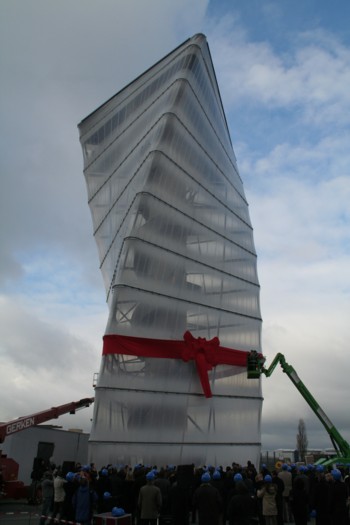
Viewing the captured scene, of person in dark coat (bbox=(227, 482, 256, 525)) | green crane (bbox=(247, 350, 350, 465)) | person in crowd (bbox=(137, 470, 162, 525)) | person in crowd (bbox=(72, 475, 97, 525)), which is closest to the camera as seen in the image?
person in dark coat (bbox=(227, 482, 256, 525))

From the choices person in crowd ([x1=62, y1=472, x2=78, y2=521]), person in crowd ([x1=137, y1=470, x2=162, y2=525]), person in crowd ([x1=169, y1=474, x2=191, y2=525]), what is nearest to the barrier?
person in crowd ([x1=137, y1=470, x2=162, y2=525])

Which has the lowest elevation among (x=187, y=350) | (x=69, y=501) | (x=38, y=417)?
(x=69, y=501)

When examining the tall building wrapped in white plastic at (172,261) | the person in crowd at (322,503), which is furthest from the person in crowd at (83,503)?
the tall building wrapped in white plastic at (172,261)

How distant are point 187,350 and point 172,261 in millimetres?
4487

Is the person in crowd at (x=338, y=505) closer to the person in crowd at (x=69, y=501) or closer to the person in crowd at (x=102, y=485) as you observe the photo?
the person in crowd at (x=69, y=501)

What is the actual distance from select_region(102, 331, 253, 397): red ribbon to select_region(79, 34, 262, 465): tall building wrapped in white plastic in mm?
334

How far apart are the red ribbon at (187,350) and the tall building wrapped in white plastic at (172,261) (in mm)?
334

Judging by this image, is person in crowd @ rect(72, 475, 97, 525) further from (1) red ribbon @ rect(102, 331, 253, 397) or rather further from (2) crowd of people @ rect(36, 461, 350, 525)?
(1) red ribbon @ rect(102, 331, 253, 397)

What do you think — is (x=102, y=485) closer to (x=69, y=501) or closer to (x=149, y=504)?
(x=69, y=501)

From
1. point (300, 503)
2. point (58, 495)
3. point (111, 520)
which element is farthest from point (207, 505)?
point (58, 495)

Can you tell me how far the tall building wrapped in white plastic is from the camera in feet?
72.2

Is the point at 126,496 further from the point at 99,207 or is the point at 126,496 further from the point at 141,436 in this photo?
the point at 99,207

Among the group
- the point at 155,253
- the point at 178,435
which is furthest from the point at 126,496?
the point at 155,253

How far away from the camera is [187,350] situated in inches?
937
